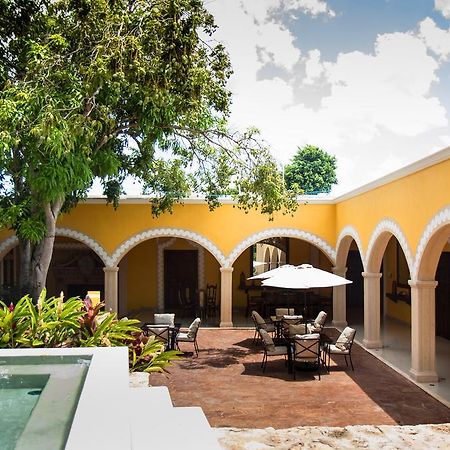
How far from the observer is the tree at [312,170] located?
48938 mm

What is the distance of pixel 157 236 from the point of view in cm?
1723

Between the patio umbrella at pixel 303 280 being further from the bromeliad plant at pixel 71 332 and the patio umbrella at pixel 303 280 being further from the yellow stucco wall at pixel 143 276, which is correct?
the yellow stucco wall at pixel 143 276

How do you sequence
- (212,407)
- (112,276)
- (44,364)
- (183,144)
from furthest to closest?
(112,276) < (183,144) < (212,407) < (44,364)

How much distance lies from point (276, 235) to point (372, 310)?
15.2 feet

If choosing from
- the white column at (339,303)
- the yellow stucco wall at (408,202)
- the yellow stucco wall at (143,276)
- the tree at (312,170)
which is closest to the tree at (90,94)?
the yellow stucco wall at (408,202)

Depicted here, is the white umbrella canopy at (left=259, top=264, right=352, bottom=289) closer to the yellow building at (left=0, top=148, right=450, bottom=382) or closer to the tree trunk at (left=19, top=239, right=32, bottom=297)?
the yellow building at (left=0, top=148, right=450, bottom=382)

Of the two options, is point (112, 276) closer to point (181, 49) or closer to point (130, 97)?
point (130, 97)

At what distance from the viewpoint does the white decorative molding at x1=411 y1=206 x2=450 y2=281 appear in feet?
30.3

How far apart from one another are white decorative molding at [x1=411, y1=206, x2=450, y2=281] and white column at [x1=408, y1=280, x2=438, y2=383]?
12.8 inches

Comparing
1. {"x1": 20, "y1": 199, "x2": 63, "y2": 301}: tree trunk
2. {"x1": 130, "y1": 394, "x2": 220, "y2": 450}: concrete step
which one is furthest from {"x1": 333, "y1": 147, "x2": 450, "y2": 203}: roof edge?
{"x1": 20, "y1": 199, "x2": 63, "y2": 301}: tree trunk

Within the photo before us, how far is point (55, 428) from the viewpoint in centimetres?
356

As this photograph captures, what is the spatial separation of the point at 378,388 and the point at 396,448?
544 cm

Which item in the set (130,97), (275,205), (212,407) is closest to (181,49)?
(130,97)

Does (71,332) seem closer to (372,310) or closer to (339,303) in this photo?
(372,310)
